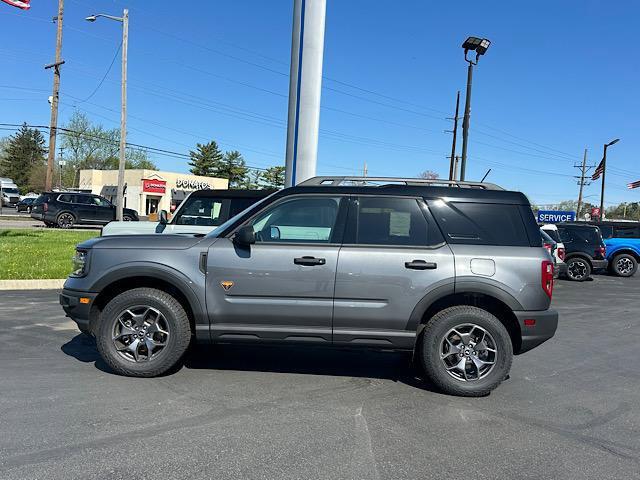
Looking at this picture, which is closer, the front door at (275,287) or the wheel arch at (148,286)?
the front door at (275,287)

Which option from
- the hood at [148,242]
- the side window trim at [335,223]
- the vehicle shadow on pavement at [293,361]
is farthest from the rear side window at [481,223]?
the hood at [148,242]

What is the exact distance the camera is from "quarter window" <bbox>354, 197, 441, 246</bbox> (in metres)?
4.64

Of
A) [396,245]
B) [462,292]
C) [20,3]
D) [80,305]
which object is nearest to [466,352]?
[462,292]

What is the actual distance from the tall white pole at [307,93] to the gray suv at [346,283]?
6.01 m

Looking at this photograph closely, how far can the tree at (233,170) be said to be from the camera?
85188 mm

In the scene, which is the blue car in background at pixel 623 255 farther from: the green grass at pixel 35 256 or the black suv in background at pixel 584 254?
the green grass at pixel 35 256

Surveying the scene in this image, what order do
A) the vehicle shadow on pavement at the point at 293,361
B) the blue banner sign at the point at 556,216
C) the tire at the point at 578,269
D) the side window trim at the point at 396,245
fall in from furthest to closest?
the blue banner sign at the point at 556,216 → the tire at the point at 578,269 → the vehicle shadow on pavement at the point at 293,361 → the side window trim at the point at 396,245

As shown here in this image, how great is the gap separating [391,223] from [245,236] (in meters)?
1.36

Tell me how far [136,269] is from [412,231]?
102 inches

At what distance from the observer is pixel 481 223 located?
4664 millimetres

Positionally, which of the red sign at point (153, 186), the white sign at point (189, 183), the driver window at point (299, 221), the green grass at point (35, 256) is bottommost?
the green grass at point (35, 256)

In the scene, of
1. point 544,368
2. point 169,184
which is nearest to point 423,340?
point 544,368

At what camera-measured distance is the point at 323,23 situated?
10789 millimetres

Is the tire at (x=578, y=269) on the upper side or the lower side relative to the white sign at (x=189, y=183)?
lower
